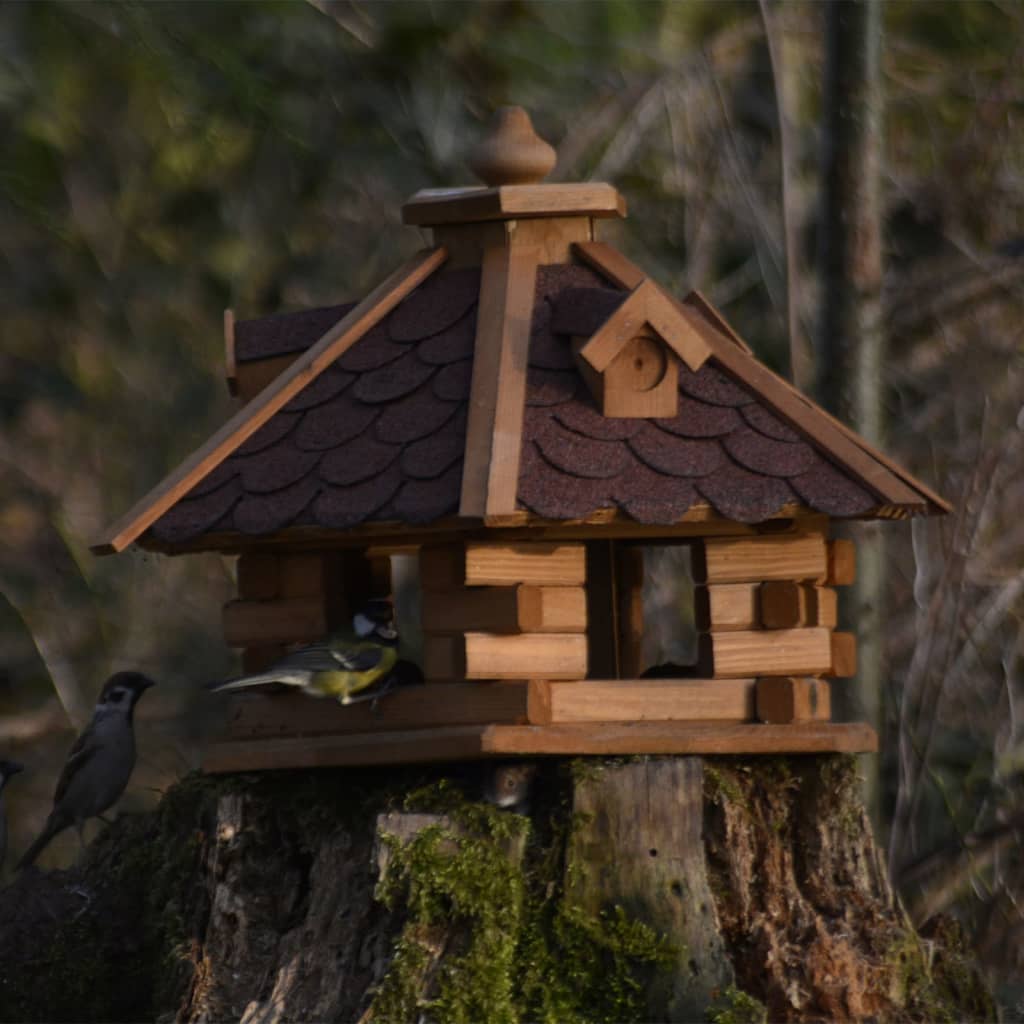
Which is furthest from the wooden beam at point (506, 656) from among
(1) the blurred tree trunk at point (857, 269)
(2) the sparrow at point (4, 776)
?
(2) the sparrow at point (4, 776)

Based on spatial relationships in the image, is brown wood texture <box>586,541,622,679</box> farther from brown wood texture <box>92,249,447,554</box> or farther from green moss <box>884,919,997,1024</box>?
green moss <box>884,919,997,1024</box>

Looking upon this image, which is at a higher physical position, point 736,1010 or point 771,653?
point 771,653

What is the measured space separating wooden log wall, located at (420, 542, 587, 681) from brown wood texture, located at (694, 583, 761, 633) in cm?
33

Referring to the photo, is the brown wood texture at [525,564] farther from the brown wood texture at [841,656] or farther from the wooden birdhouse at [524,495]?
the brown wood texture at [841,656]

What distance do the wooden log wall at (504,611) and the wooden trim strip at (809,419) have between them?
604mm

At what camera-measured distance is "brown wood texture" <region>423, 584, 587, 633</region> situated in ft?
15.5

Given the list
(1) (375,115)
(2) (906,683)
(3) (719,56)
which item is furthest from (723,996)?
(1) (375,115)

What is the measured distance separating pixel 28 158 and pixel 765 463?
7.96 meters

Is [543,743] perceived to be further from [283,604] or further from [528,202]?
[528,202]

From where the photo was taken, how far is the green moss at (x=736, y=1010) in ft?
14.8

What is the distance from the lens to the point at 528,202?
16.9ft

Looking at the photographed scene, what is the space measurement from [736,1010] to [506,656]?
948 millimetres

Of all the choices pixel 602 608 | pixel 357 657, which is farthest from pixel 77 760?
pixel 357 657

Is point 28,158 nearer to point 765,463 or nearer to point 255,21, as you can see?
point 255,21
